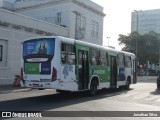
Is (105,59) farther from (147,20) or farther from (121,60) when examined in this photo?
(147,20)

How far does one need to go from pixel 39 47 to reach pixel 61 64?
54.6 inches

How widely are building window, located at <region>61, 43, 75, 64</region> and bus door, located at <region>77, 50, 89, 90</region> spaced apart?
2.06 feet

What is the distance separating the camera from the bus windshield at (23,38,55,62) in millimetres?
14947

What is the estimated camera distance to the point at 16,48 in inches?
1008

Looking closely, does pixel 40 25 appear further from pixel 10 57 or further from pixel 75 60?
pixel 75 60

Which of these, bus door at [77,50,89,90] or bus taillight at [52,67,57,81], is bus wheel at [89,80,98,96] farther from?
bus taillight at [52,67,57,81]

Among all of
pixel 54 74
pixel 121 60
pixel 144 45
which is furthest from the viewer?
pixel 144 45

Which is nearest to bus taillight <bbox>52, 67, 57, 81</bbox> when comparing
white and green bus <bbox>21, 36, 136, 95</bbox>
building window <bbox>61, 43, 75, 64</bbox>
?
white and green bus <bbox>21, 36, 136, 95</bbox>

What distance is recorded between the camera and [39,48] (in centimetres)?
1529

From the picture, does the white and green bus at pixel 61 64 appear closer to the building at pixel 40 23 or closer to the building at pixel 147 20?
the building at pixel 40 23

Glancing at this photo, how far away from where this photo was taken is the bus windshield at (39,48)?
14947 mm

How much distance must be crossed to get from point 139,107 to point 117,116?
273 cm

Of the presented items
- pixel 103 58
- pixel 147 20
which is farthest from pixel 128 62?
pixel 147 20

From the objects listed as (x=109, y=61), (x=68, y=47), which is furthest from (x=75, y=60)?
(x=109, y=61)
